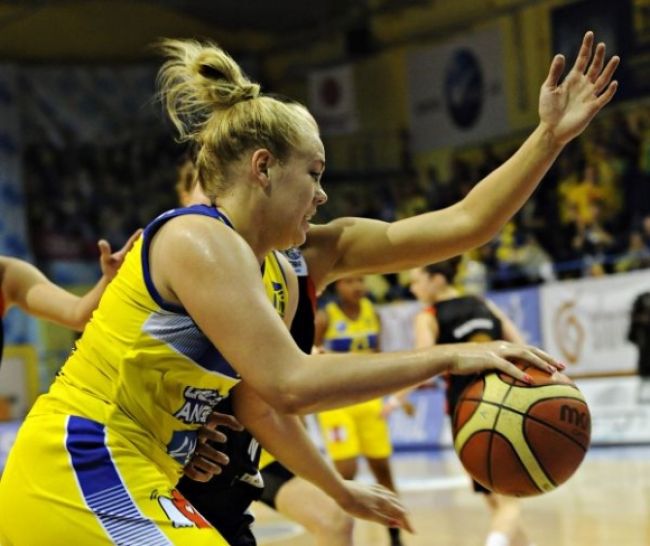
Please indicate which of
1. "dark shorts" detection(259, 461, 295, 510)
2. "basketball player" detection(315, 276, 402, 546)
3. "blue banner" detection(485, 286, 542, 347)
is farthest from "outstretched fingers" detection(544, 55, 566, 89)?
"blue banner" detection(485, 286, 542, 347)

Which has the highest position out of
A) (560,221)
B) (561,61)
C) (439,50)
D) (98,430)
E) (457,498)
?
(439,50)

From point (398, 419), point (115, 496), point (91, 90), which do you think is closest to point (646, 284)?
point (398, 419)

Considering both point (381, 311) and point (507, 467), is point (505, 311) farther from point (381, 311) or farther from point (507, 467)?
point (507, 467)

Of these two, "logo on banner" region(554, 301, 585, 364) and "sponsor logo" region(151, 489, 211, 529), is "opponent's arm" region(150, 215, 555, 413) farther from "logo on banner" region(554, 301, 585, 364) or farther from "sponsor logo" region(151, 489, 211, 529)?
"logo on banner" region(554, 301, 585, 364)

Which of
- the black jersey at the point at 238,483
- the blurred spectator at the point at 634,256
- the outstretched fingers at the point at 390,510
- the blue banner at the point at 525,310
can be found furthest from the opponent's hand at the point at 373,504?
the blurred spectator at the point at 634,256

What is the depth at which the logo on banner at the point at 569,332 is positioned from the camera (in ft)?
44.5

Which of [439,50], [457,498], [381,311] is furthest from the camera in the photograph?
[439,50]

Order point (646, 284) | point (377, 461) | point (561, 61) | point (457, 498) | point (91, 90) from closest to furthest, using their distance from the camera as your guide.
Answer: point (561, 61) < point (377, 461) < point (457, 498) < point (646, 284) < point (91, 90)

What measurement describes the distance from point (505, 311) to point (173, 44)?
11.6 metres

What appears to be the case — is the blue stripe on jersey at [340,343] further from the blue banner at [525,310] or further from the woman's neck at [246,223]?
the woman's neck at [246,223]

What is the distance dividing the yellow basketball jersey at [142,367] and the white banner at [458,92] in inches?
671

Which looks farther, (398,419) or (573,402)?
(398,419)

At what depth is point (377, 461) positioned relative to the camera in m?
8.00

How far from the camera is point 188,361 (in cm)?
249
